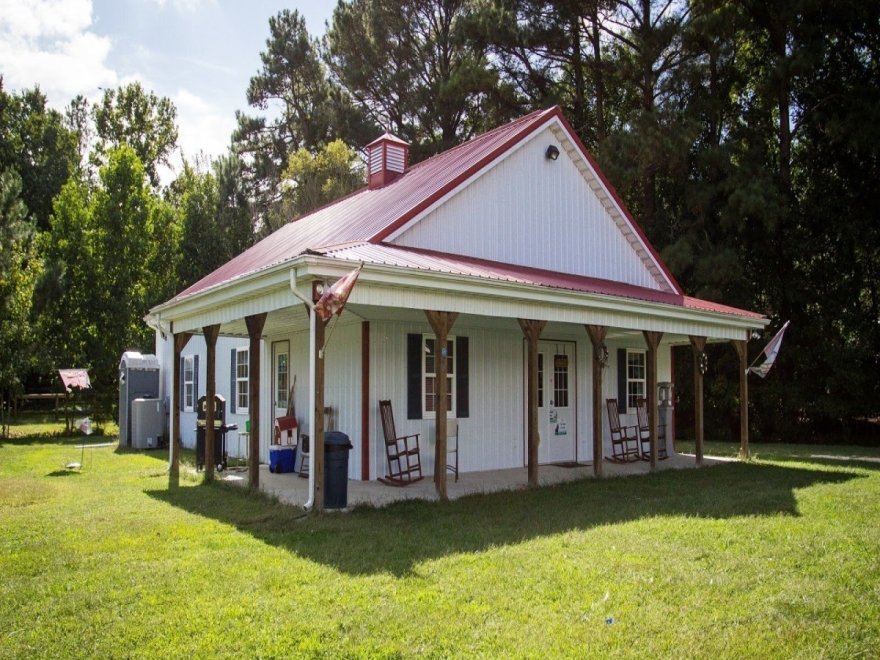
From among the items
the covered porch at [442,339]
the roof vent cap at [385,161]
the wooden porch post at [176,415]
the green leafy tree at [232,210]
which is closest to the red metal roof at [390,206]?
the roof vent cap at [385,161]

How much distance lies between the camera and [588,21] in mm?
26531

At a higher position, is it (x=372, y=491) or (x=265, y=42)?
(x=265, y=42)

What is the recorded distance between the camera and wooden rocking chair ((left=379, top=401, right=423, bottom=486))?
10.5 m

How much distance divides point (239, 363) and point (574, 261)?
6862mm

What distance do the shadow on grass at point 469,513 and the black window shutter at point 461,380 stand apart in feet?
7.12

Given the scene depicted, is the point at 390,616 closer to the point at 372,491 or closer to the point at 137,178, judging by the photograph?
the point at 372,491

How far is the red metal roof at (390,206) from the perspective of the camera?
1140cm

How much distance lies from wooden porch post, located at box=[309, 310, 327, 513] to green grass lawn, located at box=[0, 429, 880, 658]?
1.11 ft

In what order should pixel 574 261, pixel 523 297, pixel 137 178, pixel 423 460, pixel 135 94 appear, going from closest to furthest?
pixel 523 297, pixel 423 460, pixel 574 261, pixel 137 178, pixel 135 94

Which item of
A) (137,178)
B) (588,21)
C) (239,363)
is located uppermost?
(588,21)

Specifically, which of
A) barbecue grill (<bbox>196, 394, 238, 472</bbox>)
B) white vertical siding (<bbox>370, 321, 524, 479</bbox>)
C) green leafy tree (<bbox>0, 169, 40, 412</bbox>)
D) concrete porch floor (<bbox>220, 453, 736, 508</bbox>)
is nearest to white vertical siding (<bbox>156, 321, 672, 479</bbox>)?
white vertical siding (<bbox>370, 321, 524, 479</bbox>)

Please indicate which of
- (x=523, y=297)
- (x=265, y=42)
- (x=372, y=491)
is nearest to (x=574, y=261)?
(x=523, y=297)

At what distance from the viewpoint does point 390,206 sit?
40.5 feet

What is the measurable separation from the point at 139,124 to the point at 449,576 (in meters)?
39.7
